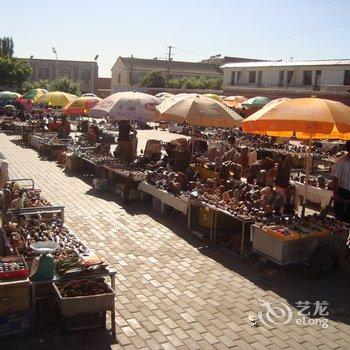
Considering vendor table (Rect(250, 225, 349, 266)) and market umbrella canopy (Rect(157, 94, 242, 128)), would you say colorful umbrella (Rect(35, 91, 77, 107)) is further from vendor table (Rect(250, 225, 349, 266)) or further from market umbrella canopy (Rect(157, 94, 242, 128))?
vendor table (Rect(250, 225, 349, 266))

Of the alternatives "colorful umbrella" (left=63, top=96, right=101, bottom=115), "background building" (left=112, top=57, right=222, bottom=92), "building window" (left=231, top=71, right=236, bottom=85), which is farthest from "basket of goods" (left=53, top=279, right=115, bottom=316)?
"background building" (left=112, top=57, right=222, bottom=92)

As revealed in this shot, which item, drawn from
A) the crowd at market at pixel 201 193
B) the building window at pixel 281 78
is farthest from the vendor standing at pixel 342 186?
the building window at pixel 281 78

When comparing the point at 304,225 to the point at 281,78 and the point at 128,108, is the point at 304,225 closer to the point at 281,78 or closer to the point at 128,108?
the point at 128,108

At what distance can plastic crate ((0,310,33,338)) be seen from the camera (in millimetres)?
4867

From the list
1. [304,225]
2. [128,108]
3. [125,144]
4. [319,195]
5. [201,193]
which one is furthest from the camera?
[125,144]

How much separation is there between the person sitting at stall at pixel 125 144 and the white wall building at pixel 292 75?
2245 cm

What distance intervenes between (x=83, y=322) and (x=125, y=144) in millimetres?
8665

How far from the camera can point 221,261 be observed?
7.55m

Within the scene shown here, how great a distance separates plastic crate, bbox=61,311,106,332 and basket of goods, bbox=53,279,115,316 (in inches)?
5.1

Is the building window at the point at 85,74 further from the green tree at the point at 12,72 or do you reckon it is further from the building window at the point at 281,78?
the building window at the point at 281,78

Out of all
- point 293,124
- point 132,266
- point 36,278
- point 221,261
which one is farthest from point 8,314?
point 293,124

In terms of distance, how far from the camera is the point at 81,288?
5.18m

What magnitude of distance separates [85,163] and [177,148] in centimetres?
461

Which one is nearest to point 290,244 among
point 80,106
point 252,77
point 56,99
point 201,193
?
point 201,193
